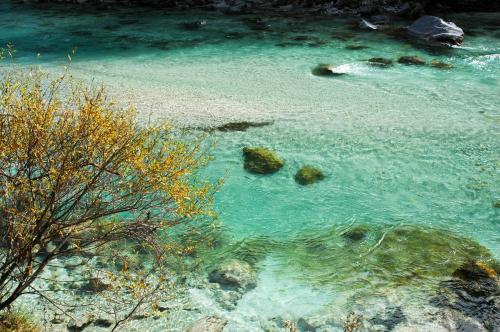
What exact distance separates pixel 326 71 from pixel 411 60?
3576mm

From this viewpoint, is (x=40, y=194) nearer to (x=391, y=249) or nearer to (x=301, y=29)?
(x=391, y=249)

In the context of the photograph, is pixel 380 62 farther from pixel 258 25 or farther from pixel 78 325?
pixel 78 325

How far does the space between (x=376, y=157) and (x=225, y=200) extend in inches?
164

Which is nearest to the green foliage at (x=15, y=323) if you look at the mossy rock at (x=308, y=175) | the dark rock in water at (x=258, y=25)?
the mossy rock at (x=308, y=175)

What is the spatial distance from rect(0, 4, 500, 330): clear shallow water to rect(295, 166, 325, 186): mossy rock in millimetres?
196

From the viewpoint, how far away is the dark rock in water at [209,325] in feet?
25.2

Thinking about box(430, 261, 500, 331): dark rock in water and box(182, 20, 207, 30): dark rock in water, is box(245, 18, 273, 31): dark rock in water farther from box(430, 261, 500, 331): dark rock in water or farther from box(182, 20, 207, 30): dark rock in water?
box(430, 261, 500, 331): dark rock in water

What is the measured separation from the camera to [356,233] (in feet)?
33.8

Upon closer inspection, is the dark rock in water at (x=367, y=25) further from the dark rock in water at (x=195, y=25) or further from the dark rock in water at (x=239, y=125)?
the dark rock in water at (x=239, y=125)

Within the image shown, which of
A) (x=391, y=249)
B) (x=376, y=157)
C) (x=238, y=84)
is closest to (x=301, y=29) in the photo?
(x=238, y=84)

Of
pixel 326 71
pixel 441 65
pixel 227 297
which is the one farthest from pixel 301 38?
pixel 227 297

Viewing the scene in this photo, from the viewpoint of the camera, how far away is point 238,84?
18.4 m

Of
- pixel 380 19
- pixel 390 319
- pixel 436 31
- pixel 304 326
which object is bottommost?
pixel 304 326

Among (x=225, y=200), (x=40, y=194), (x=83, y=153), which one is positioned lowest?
(x=225, y=200)
